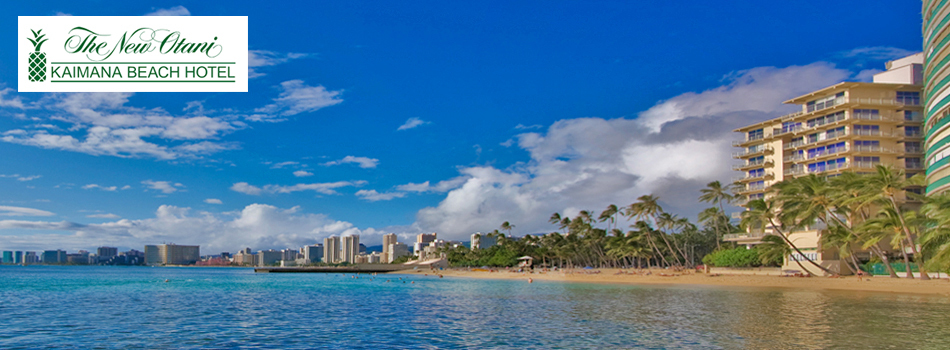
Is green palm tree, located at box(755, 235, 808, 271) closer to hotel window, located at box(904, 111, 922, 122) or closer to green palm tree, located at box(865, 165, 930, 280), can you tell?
green palm tree, located at box(865, 165, 930, 280)

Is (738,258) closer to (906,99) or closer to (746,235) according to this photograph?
(746,235)

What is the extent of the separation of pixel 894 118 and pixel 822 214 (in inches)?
1211

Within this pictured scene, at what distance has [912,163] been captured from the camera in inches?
3285

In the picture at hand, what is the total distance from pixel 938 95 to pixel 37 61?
6319cm

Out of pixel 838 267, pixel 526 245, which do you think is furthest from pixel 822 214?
pixel 526 245

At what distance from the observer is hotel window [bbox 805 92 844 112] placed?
283ft

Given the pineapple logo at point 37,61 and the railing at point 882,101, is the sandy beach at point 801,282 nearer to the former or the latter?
the railing at point 882,101

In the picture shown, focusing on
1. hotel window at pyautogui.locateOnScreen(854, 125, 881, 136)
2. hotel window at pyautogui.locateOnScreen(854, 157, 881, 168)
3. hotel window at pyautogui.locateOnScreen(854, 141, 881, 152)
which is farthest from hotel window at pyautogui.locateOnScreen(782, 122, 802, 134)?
hotel window at pyautogui.locateOnScreen(854, 157, 881, 168)

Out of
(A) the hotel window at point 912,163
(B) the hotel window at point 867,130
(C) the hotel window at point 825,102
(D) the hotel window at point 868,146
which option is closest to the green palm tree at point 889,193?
(D) the hotel window at point 868,146

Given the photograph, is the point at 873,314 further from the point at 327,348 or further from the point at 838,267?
the point at 838,267

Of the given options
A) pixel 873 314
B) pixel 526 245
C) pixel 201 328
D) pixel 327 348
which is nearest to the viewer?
pixel 327 348

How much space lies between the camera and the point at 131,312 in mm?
→ 35812

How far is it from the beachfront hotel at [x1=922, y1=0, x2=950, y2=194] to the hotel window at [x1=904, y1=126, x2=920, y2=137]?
2950cm

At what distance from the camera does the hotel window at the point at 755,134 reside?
10250cm
